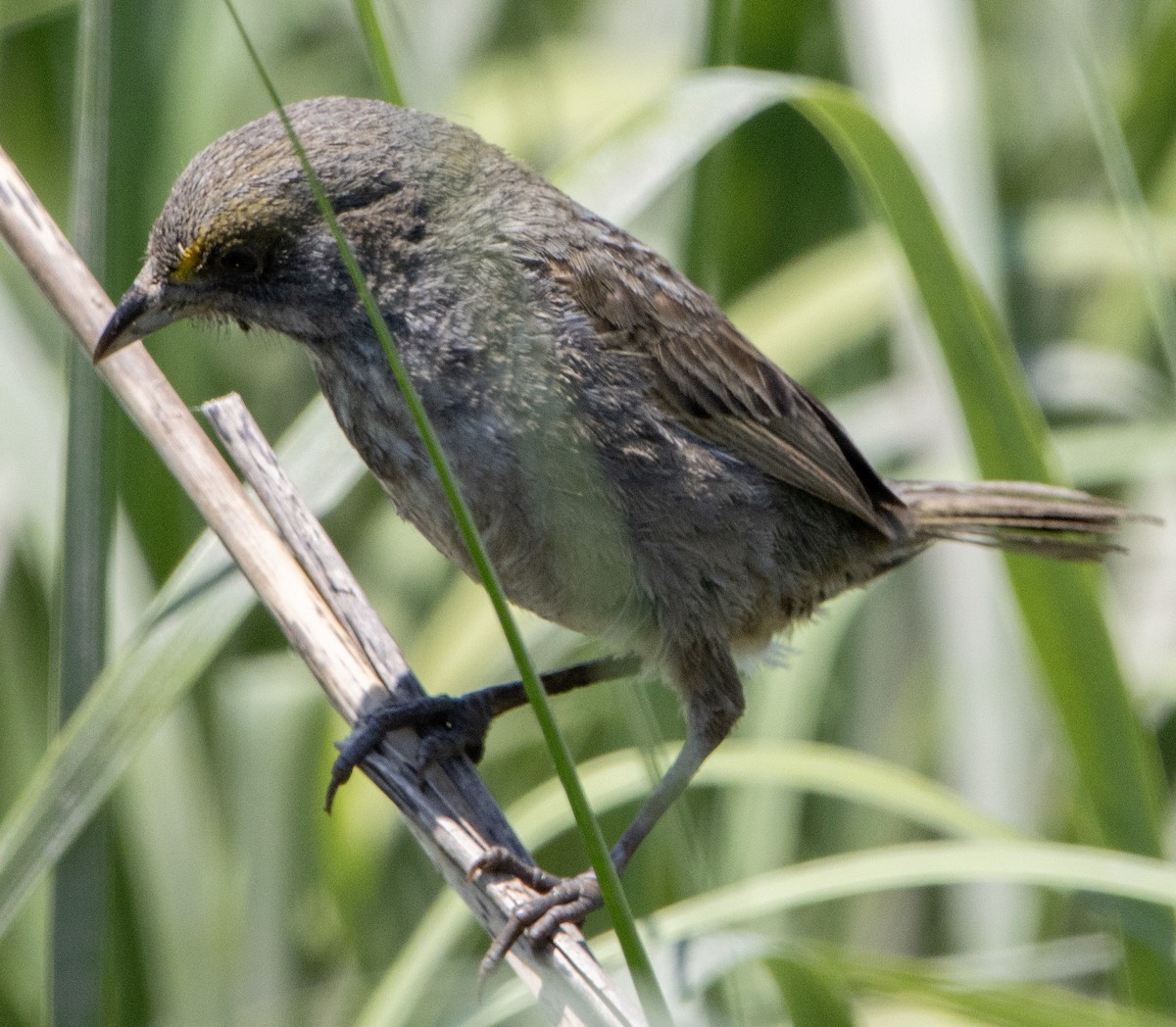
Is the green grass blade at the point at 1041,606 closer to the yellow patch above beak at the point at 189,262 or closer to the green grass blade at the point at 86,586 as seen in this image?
the yellow patch above beak at the point at 189,262

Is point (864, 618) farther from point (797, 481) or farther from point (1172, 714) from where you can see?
point (797, 481)

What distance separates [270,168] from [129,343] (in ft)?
1.11

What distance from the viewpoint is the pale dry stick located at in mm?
2109

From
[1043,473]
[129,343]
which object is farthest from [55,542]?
[1043,473]

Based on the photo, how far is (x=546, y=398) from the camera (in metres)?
2.33

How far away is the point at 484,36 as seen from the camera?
13.0ft

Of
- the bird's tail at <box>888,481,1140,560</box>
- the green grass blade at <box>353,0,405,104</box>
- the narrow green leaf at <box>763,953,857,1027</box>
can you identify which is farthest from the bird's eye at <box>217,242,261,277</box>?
the bird's tail at <box>888,481,1140,560</box>

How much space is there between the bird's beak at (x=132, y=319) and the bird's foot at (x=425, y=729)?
0.66 meters

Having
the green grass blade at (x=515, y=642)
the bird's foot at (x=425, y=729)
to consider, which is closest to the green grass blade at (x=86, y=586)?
the bird's foot at (x=425, y=729)

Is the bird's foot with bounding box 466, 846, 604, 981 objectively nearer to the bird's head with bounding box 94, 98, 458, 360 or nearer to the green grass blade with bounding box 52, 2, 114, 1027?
the green grass blade with bounding box 52, 2, 114, 1027

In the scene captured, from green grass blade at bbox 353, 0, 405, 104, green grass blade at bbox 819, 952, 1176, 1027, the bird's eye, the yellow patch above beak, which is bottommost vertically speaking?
green grass blade at bbox 819, 952, 1176, 1027

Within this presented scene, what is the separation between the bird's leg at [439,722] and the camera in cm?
226

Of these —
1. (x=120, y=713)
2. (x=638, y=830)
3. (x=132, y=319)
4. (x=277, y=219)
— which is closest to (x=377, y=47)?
(x=277, y=219)

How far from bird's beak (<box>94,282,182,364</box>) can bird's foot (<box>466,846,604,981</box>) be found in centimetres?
91
